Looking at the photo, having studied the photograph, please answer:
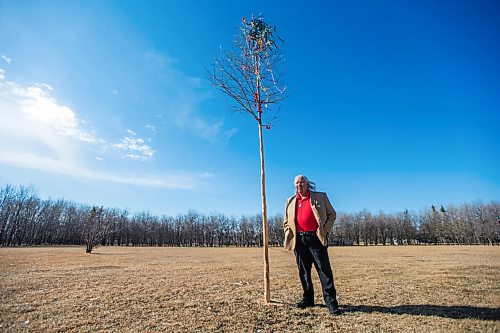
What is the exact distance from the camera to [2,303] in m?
5.55

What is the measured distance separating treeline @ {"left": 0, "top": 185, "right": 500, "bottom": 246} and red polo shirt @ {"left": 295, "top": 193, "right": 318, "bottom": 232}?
231 feet

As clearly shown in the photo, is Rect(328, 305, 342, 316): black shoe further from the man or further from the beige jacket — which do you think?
the beige jacket

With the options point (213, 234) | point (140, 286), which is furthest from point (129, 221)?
point (140, 286)

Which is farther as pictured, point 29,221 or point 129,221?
point 129,221

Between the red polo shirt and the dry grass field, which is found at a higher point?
the red polo shirt

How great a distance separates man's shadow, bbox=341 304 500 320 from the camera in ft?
15.1

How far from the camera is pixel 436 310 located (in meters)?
4.97

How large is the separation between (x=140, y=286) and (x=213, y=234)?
110180 mm

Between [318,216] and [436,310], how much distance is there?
2756 mm

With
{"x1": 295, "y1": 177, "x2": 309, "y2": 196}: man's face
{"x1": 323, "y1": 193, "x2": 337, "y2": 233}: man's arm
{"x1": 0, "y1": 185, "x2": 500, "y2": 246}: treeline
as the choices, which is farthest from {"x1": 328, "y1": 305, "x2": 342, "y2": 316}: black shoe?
{"x1": 0, "y1": 185, "x2": 500, "y2": 246}: treeline

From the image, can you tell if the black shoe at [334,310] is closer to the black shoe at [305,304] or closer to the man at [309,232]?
the man at [309,232]

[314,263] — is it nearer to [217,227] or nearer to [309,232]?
[309,232]

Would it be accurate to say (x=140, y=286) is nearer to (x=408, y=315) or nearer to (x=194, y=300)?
(x=194, y=300)

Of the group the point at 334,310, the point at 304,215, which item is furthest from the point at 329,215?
the point at 334,310
